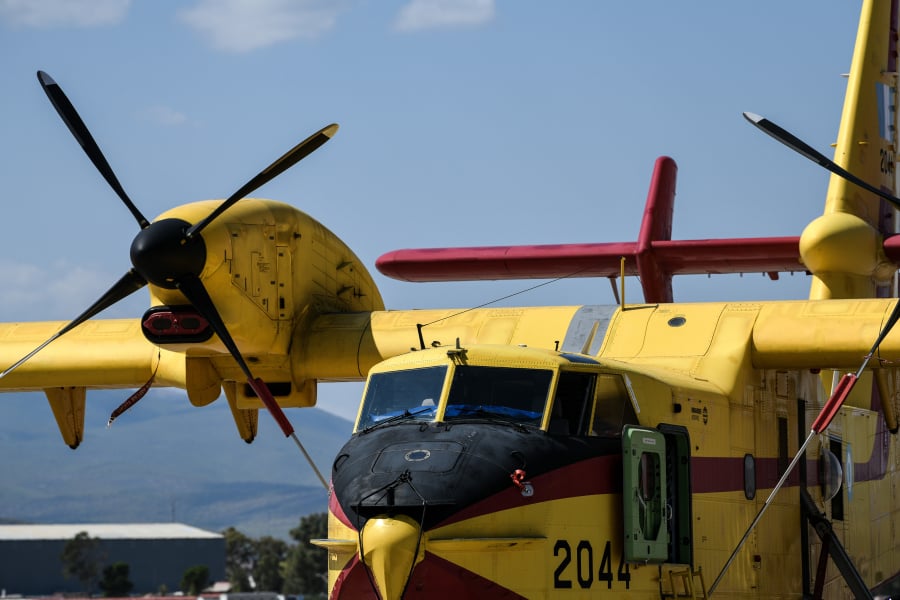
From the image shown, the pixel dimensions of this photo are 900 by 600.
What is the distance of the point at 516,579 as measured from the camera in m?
11.1

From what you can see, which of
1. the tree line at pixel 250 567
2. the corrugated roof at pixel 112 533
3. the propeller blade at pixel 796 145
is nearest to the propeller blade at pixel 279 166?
the propeller blade at pixel 796 145

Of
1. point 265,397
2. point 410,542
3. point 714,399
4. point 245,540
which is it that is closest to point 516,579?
point 410,542

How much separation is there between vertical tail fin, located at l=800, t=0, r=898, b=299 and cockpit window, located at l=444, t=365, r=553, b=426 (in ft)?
23.2

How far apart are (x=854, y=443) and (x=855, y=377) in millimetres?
3589

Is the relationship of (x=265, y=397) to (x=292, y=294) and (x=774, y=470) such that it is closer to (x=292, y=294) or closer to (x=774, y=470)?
(x=292, y=294)

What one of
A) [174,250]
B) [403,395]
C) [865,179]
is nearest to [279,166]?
[174,250]

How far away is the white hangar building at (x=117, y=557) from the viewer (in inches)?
4574

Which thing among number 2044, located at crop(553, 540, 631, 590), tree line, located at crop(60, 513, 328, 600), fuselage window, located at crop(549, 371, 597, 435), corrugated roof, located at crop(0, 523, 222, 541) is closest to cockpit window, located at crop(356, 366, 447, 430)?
fuselage window, located at crop(549, 371, 597, 435)

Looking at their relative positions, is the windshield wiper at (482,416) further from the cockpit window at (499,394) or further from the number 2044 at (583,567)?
the number 2044 at (583,567)

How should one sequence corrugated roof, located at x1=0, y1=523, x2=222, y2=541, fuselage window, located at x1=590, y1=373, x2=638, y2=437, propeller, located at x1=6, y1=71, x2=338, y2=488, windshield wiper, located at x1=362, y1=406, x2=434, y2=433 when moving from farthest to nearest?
corrugated roof, located at x1=0, y1=523, x2=222, y2=541 < propeller, located at x1=6, y1=71, x2=338, y2=488 < fuselage window, located at x1=590, y1=373, x2=638, y2=437 < windshield wiper, located at x1=362, y1=406, x2=434, y2=433

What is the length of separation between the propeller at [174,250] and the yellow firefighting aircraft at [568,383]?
32 millimetres

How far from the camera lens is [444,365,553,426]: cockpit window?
11750 millimetres

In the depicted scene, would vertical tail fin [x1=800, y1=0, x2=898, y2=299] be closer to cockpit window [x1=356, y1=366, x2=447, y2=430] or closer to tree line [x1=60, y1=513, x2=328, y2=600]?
cockpit window [x1=356, y1=366, x2=447, y2=430]

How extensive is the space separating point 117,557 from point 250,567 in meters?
11.8
